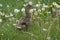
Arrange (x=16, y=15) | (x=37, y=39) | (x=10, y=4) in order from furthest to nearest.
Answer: (x=10, y=4), (x=16, y=15), (x=37, y=39)

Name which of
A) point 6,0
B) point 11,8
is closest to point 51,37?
point 11,8

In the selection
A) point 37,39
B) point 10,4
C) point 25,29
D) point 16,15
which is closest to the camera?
point 37,39

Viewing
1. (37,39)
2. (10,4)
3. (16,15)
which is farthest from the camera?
(10,4)

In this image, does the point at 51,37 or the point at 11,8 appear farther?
the point at 11,8

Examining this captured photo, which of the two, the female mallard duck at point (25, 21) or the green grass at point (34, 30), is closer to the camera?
the green grass at point (34, 30)

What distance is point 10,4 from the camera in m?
5.86

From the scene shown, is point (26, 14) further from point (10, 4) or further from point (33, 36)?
point (10, 4)

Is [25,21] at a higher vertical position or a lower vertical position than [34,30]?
higher

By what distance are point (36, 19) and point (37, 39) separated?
40 cm

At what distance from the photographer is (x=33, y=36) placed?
4.69 m

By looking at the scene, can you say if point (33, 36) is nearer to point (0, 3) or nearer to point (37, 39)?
point (37, 39)

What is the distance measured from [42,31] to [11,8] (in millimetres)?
1125

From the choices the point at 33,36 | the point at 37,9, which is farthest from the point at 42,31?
the point at 37,9

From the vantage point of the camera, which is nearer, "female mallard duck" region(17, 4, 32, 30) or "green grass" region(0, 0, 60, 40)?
"green grass" region(0, 0, 60, 40)
